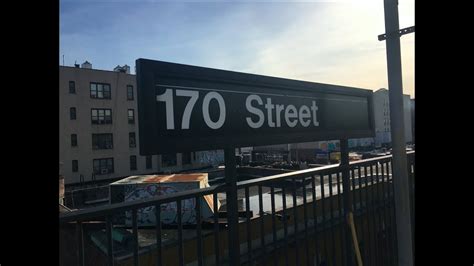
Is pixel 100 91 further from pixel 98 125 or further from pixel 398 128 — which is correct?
pixel 398 128

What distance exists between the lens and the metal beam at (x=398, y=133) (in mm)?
2502

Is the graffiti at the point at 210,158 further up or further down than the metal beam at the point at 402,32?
further down

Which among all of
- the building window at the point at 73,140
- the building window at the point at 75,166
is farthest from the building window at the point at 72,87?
the building window at the point at 75,166

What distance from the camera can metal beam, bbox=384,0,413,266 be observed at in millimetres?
2502

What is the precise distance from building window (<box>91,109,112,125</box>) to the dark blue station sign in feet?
122

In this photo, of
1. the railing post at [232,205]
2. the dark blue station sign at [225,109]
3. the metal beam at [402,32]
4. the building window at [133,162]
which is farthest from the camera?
the building window at [133,162]

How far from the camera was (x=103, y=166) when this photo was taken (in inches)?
1431

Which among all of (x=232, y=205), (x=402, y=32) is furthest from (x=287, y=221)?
(x=402, y=32)

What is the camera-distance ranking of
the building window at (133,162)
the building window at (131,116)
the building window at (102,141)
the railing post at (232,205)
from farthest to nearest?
the building window at (133,162), the building window at (131,116), the building window at (102,141), the railing post at (232,205)

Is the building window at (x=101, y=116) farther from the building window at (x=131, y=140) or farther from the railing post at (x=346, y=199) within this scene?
the railing post at (x=346, y=199)

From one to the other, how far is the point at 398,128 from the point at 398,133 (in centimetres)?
5

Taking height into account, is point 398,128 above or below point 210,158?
above

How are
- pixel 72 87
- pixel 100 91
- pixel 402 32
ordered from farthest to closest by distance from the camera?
pixel 100 91, pixel 72 87, pixel 402 32
